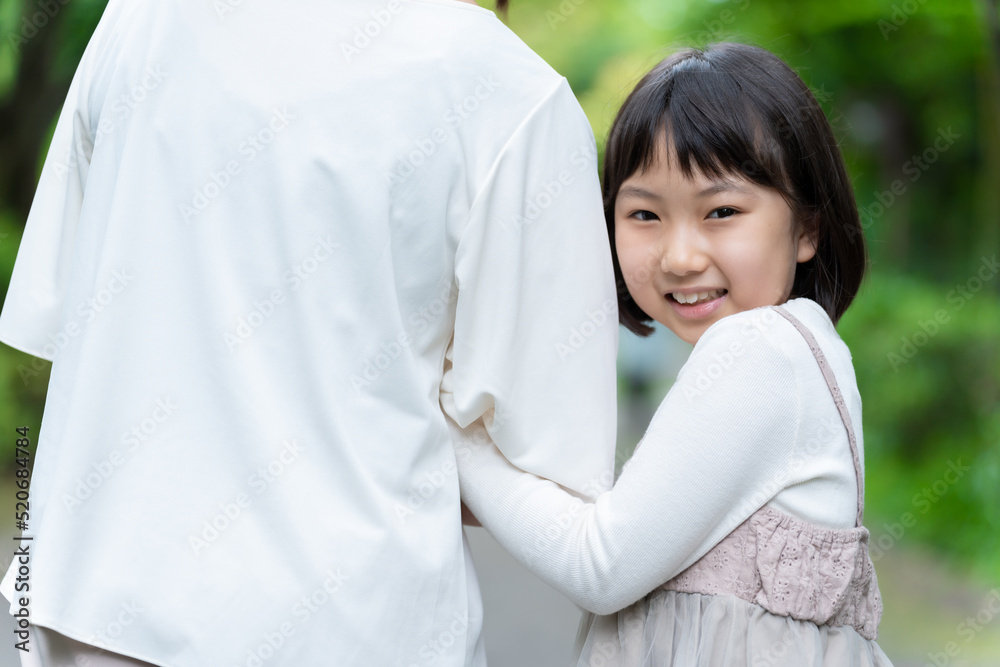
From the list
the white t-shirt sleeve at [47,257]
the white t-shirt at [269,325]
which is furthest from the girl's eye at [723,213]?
the white t-shirt sleeve at [47,257]

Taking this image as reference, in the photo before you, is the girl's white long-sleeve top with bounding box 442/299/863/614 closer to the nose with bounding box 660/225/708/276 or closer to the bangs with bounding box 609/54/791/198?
the nose with bounding box 660/225/708/276

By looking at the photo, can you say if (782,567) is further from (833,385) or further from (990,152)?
(990,152)

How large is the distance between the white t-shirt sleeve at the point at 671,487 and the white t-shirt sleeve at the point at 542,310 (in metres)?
0.05

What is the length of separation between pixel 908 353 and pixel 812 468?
223 inches

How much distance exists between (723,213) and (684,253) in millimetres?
97

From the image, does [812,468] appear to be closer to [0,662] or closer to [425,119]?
[425,119]

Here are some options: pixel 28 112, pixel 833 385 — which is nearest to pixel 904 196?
pixel 28 112

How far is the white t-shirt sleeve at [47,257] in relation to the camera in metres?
1.32

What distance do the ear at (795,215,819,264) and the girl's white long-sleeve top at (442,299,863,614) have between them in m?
0.29

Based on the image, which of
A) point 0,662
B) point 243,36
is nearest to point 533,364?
point 243,36

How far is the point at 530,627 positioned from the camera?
173 inches

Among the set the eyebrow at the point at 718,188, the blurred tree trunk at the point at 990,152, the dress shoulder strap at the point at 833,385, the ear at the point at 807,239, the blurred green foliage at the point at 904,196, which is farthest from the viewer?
the blurred tree trunk at the point at 990,152

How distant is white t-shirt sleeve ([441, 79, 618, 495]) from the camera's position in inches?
48.6

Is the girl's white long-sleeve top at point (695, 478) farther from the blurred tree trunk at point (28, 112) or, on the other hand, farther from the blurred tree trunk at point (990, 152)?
the blurred tree trunk at point (990, 152)
